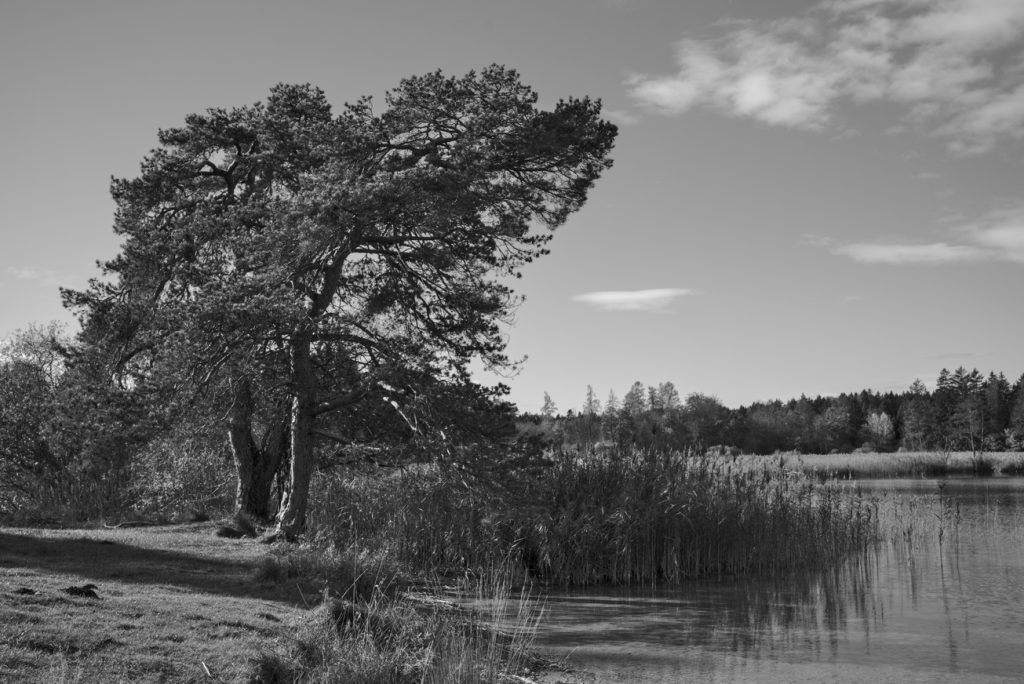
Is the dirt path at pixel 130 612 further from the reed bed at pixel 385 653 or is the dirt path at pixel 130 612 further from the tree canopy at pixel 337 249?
the tree canopy at pixel 337 249

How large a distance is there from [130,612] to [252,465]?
11510 mm

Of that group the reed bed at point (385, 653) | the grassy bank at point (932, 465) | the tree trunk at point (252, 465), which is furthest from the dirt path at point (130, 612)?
the grassy bank at point (932, 465)

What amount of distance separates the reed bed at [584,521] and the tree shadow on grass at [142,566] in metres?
3.66

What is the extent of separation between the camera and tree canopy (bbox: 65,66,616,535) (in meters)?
15.4

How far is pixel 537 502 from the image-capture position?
15.9 meters

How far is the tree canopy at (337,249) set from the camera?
50.5ft

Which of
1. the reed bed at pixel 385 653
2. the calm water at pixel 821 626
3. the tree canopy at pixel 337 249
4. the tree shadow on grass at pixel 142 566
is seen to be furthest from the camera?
the tree canopy at pixel 337 249

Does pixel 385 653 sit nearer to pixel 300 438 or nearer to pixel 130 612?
pixel 130 612

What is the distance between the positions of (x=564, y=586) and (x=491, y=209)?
7535 millimetres

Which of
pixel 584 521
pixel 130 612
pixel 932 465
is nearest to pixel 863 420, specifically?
pixel 932 465

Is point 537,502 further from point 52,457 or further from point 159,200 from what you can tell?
point 52,457

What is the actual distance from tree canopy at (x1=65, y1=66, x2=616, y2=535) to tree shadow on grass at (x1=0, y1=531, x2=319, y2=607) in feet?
10.7

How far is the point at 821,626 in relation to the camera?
12.5m

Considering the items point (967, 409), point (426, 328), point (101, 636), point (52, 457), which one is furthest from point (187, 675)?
point (967, 409)
